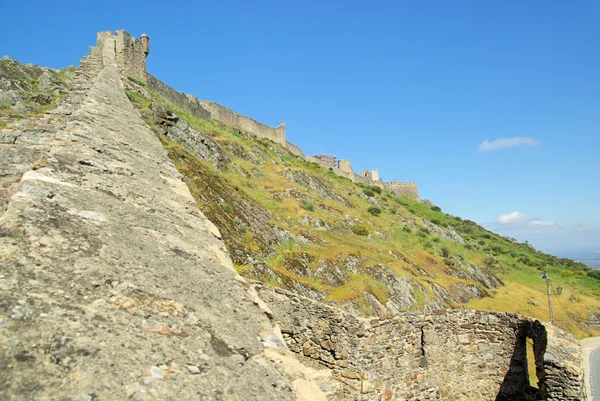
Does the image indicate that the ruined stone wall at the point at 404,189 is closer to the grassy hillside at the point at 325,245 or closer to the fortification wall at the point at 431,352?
the grassy hillside at the point at 325,245

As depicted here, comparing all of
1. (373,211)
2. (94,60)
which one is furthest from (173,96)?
(373,211)

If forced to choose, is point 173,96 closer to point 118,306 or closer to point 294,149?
point 294,149

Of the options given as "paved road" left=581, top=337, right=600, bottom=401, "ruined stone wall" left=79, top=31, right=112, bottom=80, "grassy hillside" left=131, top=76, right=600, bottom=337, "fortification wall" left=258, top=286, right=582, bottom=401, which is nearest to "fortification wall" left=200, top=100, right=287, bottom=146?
"grassy hillside" left=131, top=76, right=600, bottom=337

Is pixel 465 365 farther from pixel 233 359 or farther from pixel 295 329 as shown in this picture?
pixel 233 359

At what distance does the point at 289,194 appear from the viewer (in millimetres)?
33000

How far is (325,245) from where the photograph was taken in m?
25.7

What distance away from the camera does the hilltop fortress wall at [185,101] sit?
30594mm

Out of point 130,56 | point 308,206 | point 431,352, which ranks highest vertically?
point 130,56

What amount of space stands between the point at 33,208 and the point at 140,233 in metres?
0.94

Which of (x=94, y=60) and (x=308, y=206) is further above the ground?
(x=94, y=60)

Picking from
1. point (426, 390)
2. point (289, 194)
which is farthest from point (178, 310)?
point (289, 194)

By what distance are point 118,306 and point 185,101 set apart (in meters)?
43.9

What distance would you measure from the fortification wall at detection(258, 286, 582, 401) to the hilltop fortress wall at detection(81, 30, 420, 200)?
676 inches

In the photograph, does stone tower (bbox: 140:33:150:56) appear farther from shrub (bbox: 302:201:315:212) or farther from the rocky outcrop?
the rocky outcrop
